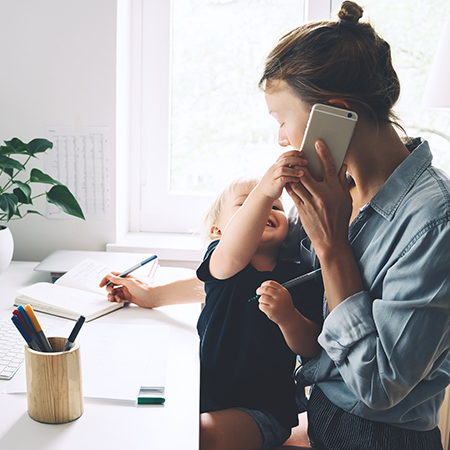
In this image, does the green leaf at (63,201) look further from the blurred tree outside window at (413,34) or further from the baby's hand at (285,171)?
the blurred tree outside window at (413,34)

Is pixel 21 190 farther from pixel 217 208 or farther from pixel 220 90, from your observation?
pixel 220 90

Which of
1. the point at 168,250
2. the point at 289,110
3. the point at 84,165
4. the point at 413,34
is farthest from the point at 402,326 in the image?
the point at 413,34

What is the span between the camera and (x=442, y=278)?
27.3 inches

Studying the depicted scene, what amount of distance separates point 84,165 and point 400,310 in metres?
1.29

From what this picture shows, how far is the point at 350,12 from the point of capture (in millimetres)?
823

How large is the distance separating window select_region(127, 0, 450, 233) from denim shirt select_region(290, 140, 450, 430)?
3.57ft

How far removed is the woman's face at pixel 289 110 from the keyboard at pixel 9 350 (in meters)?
0.65

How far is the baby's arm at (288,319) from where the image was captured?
2.87 feet

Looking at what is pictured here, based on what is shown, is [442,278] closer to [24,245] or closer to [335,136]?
[335,136]

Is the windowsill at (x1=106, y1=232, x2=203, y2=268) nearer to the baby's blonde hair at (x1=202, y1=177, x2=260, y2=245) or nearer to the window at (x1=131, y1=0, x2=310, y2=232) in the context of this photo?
the window at (x1=131, y1=0, x2=310, y2=232)

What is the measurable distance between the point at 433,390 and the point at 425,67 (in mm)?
1460

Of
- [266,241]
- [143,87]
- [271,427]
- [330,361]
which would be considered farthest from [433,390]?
[143,87]

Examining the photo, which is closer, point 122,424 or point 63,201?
point 122,424

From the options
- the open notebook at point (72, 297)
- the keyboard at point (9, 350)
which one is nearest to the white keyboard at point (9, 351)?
the keyboard at point (9, 350)
